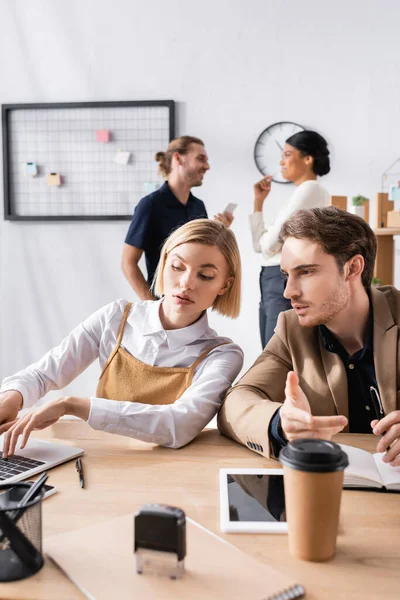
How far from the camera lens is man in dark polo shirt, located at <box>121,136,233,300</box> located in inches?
110

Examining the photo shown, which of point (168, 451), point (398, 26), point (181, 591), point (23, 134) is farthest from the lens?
point (23, 134)

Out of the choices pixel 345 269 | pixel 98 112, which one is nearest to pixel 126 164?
pixel 98 112

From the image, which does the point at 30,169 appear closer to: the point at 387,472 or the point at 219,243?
the point at 219,243

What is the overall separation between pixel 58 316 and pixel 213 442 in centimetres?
286

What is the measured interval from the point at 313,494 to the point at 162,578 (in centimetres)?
21

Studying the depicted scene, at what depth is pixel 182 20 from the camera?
3754 mm

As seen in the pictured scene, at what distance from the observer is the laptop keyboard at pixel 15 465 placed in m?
1.09

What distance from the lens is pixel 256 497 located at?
3.25 ft

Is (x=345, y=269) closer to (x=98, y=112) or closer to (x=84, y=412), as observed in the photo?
(x=84, y=412)

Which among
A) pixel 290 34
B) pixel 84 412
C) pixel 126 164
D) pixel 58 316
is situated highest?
pixel 290 34

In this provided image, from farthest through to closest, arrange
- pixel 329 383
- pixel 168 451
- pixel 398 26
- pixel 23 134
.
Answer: pixel 23 134 < pixel 398 26 < pixel 329 383 < pixel 168 451

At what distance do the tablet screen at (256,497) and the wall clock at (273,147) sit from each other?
292cm

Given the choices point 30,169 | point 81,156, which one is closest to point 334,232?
point 81,156

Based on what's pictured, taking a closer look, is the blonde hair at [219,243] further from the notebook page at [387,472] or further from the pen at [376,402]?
the notebook page at [387,472]
